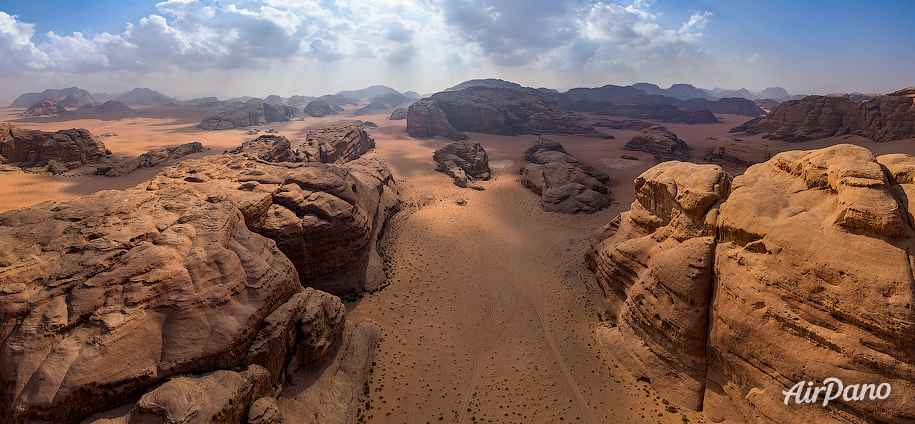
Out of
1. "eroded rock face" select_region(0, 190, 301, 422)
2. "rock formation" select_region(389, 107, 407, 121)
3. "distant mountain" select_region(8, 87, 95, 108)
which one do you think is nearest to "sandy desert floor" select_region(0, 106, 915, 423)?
"eroded rock face" select_region(0, 190, 301, 422)

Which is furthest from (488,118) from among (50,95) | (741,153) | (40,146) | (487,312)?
(50,95)

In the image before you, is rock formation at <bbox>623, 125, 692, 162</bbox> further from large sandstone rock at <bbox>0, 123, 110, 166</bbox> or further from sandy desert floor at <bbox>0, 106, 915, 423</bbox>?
large sandstone rock at <bbox>0, 123, 110, 166</bbox>

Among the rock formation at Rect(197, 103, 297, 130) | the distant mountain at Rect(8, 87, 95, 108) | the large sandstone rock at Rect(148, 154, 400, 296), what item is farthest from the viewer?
the distant mountain at Rect(8, 87, 95, 108)

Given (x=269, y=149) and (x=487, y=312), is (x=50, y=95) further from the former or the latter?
(x=487, y=312)

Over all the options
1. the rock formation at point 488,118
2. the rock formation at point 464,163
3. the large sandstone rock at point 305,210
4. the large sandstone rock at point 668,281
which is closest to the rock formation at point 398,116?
the rock formation at point 488,118

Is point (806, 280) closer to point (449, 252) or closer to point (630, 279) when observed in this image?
point (630, 279)

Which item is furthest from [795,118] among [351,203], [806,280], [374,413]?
[374,413]
